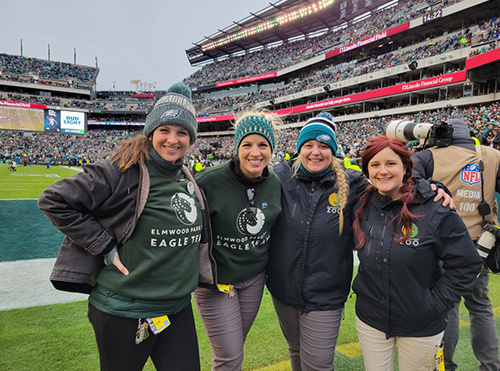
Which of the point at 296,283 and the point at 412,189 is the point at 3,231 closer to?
the point at 296,283

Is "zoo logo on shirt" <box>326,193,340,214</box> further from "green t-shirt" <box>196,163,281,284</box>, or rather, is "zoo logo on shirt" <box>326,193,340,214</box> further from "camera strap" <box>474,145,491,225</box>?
"camera strap" <box>474,145,491,225</box>

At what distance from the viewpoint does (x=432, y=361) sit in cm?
173

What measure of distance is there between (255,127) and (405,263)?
121 cm

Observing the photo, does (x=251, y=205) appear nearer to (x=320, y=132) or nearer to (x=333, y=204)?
(x=333, y=204)

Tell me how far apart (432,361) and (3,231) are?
8042 millimetres

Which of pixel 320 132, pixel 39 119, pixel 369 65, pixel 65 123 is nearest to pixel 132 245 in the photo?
pixel 320 132

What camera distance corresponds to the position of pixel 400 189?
182cm

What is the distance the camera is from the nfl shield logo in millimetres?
2396

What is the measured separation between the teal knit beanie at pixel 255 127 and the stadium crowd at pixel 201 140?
19.9m

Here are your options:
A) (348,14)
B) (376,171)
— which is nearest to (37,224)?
(376,171)

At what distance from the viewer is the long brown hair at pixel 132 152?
5.26ft

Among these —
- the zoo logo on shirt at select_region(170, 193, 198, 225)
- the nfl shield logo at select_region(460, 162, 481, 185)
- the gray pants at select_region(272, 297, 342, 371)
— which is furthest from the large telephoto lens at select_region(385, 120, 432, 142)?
the zoo logo on shirt at select_region(170, 193, 198, 225)

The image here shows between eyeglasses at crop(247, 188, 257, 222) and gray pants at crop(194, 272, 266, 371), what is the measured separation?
1.48 feet

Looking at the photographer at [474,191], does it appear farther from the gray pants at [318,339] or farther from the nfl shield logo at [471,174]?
the gray pants at [318,339]
